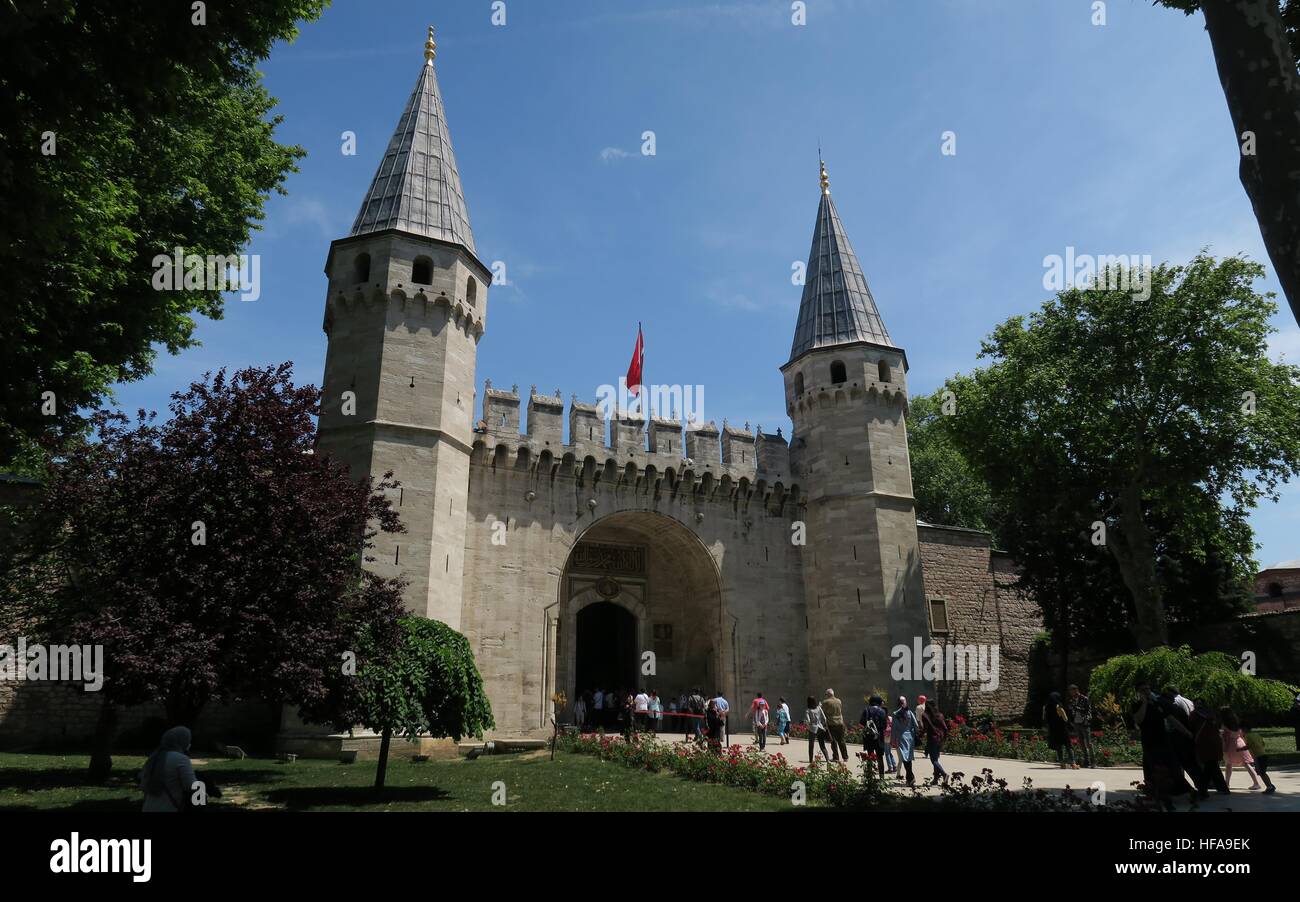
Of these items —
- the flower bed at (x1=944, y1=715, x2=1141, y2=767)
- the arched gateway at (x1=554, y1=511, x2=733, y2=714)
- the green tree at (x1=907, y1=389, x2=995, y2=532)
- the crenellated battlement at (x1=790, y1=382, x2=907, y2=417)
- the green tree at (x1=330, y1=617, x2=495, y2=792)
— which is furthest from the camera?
the green tree at (x1=907, y1=389, x2=995, y2=532)

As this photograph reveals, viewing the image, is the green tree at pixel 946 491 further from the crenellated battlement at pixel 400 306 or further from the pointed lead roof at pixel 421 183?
Answer: the crenellated battlement at pixel 400 306

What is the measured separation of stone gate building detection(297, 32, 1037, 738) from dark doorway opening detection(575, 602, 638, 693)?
0.24ft

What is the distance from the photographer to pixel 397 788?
39.6ft

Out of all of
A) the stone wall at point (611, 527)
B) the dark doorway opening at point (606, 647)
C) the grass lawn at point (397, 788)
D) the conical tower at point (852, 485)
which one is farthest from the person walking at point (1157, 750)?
the dark doorway opening at point (606, 647)

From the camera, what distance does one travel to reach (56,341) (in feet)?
42.1

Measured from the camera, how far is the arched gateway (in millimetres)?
23812

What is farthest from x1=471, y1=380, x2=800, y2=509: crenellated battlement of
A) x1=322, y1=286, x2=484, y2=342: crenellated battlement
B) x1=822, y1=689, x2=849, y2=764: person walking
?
x1=822, y1=689, x2=849, y2=764: person walking

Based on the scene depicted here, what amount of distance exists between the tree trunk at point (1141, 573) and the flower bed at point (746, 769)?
11929mm

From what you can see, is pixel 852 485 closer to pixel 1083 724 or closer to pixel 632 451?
pixel 632 451

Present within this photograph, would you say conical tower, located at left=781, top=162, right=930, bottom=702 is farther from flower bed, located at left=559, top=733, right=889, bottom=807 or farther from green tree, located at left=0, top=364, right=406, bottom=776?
green tree, located at left=0, top=364, right=406, bottom=776

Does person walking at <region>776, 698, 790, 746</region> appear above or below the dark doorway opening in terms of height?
below

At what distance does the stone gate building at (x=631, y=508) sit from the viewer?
1964 centimetres
